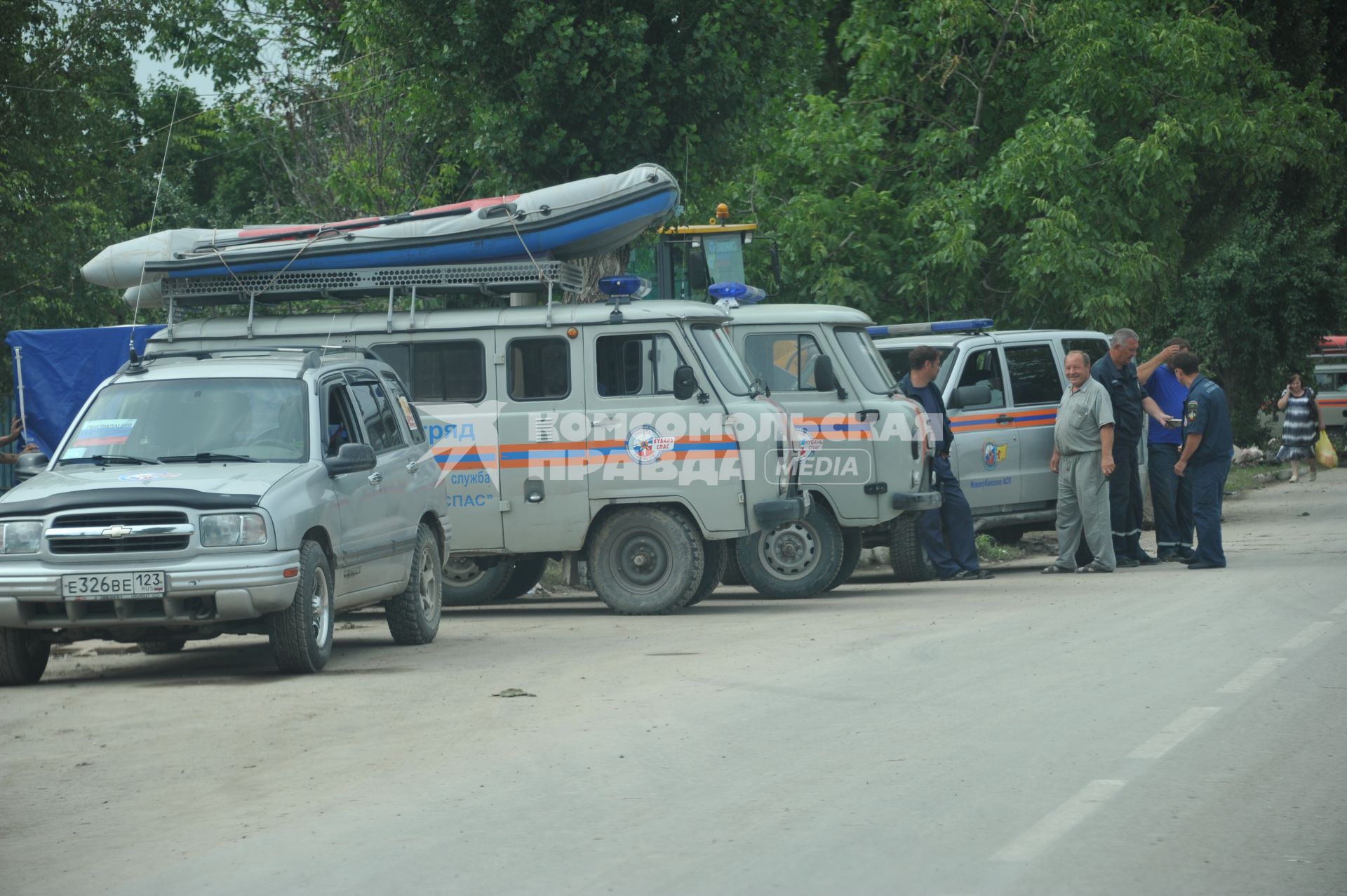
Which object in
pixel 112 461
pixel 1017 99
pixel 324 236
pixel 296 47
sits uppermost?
pixel 296 47

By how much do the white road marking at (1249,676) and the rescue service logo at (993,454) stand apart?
6.83 meters

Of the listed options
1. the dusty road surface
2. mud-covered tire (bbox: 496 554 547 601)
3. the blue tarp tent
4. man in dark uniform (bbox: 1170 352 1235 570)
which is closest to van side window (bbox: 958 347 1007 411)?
man in dark uniform (bbox: 1170 352 1235 570)

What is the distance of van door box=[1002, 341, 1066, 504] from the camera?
1667 cm

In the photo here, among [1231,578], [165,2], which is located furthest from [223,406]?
[165,2]

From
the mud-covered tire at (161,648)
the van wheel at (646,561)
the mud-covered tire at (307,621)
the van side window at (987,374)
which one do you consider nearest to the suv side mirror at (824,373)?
the van wheel at (646,561)

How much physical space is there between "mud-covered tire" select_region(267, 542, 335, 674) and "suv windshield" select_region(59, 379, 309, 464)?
71 cm

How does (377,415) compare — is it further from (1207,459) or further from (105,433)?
(1207,459)

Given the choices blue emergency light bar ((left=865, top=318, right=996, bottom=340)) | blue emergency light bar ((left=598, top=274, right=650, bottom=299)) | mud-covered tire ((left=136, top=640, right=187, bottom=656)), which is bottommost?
mud-covered tire ((left=136, top=640, right=187, bottom=656))

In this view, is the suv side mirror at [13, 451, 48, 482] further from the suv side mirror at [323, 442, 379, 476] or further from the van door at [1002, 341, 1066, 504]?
the van door at [1002, 341, 1066, 504]

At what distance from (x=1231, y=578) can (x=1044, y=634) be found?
412cm

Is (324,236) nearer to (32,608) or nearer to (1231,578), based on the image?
(32,608)

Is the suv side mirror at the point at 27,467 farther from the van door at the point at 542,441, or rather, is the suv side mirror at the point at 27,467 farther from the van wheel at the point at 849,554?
the van wheel at the point at 849,554

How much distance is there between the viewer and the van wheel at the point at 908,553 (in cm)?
1584

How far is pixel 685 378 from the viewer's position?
43.9 ft
